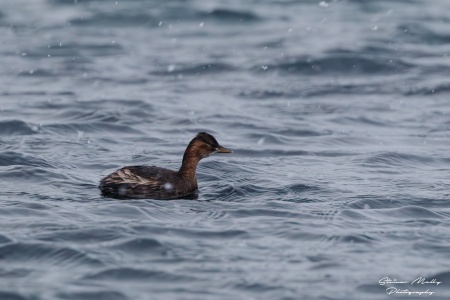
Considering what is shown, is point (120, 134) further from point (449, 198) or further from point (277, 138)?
point (449, 198)

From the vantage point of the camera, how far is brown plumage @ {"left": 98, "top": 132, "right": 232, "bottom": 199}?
488 inches

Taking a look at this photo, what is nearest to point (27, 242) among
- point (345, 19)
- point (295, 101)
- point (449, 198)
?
point (449, 198)

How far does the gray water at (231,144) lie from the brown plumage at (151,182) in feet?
0.85

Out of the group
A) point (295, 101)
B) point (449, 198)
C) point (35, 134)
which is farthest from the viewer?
point (295, 101)

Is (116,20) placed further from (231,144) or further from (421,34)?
(231,144)

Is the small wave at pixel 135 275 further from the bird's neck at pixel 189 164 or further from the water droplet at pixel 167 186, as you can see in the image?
the bird's neck at pixel 189 164

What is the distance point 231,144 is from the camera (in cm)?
1642

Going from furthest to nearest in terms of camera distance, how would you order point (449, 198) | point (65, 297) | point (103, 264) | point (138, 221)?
point (449, 198) → point (138, 221) → point (103, 264) → point (65, 297)

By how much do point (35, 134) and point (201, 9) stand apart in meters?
13.3

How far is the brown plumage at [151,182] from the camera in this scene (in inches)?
488

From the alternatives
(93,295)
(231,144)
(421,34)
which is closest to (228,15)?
(421,34)

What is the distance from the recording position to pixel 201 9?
29141 millimetres

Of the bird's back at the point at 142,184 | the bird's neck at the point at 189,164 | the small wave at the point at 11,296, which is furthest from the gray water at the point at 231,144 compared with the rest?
the bird's neck at the point at 189,164

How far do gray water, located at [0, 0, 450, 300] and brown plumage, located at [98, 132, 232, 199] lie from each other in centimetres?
26
